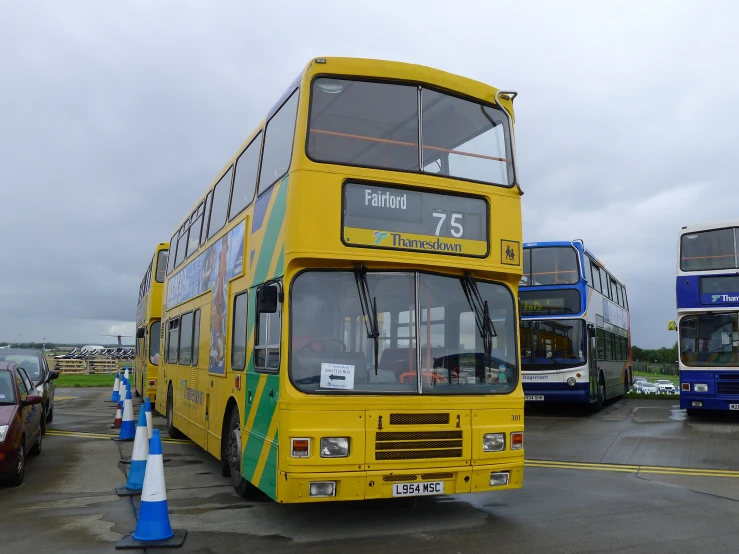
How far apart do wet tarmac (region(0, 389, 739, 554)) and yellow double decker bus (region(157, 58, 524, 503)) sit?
0.45m

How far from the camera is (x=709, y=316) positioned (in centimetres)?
1672

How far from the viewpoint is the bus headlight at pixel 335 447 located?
6.03 m

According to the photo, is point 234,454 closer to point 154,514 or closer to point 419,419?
point 154,514

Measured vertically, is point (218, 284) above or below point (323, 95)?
below

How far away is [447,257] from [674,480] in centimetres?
515

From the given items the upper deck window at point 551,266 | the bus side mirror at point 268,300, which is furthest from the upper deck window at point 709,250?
the bus side mirror at point 268,300

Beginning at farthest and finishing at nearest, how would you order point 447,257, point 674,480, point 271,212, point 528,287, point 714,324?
point 528,287, point 714,324, point 674,480, point 271,212, point 447,257

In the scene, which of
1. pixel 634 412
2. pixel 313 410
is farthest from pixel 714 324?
pixel 313 410

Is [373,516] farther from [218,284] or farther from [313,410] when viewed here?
[218,284]

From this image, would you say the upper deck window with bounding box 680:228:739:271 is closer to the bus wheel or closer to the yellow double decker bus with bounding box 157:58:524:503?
the yellow double decker bus with bounding box 157:58:524:503

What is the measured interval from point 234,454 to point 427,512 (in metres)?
2.35

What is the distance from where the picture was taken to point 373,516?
7.08 m

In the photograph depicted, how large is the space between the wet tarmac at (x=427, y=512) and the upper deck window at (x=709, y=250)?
6.13 meters

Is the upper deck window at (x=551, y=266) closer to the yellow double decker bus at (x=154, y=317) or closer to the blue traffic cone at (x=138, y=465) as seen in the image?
the yellow double decker bus at (x=154, y=317)
